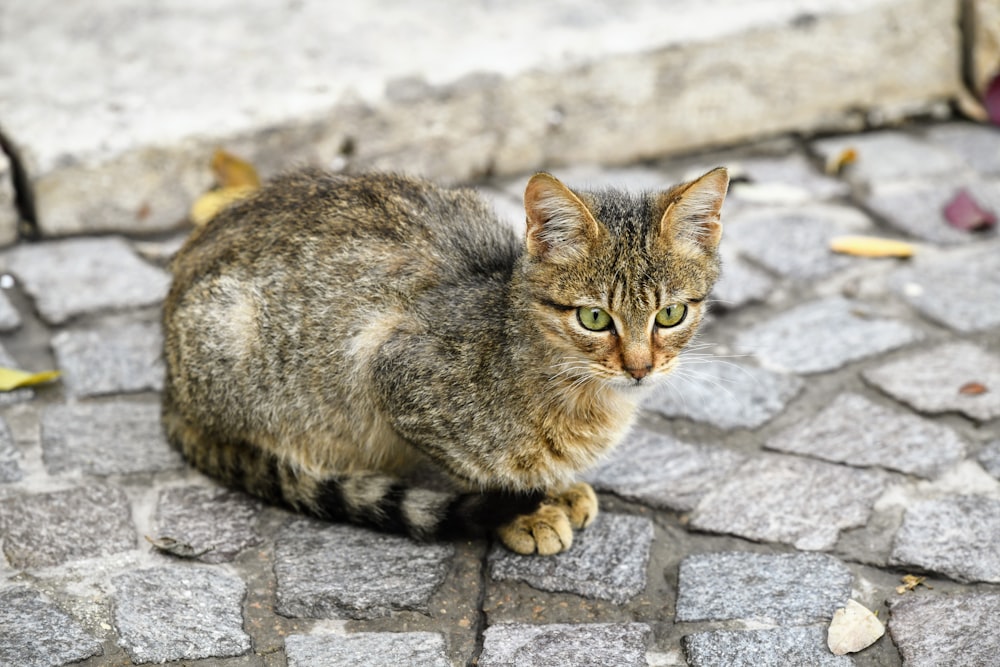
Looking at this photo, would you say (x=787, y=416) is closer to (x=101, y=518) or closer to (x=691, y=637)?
(x=691, y=637)

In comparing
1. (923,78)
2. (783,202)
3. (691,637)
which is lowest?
→ (691,637)

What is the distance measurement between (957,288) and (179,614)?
3.19 meters

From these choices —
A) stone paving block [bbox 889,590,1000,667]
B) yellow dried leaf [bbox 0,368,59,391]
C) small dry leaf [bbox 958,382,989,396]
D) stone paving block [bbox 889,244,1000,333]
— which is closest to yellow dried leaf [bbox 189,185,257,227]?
yellow dried leaf [bbox 0,368,59,391]

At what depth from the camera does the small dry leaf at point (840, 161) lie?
5582mm

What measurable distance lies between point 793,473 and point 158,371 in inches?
86.8

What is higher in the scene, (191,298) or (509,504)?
(191,298)

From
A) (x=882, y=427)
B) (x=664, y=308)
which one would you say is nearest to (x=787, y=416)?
(x=882, y=427)

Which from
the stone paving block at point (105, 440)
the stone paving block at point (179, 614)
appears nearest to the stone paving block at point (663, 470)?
the stone paving block at point (179, 614)

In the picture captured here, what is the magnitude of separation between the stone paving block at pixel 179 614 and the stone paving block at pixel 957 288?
9.25 feet

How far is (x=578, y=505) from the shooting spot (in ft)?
11.7

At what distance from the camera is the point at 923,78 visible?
6043 mm

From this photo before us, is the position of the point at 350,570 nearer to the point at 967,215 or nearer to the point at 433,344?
the point at 433,344

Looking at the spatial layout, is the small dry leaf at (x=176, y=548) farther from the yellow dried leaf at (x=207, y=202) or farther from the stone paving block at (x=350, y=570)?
the yellow dried leaf at (x=207, y=202)

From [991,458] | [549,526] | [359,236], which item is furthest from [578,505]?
[991,458]
